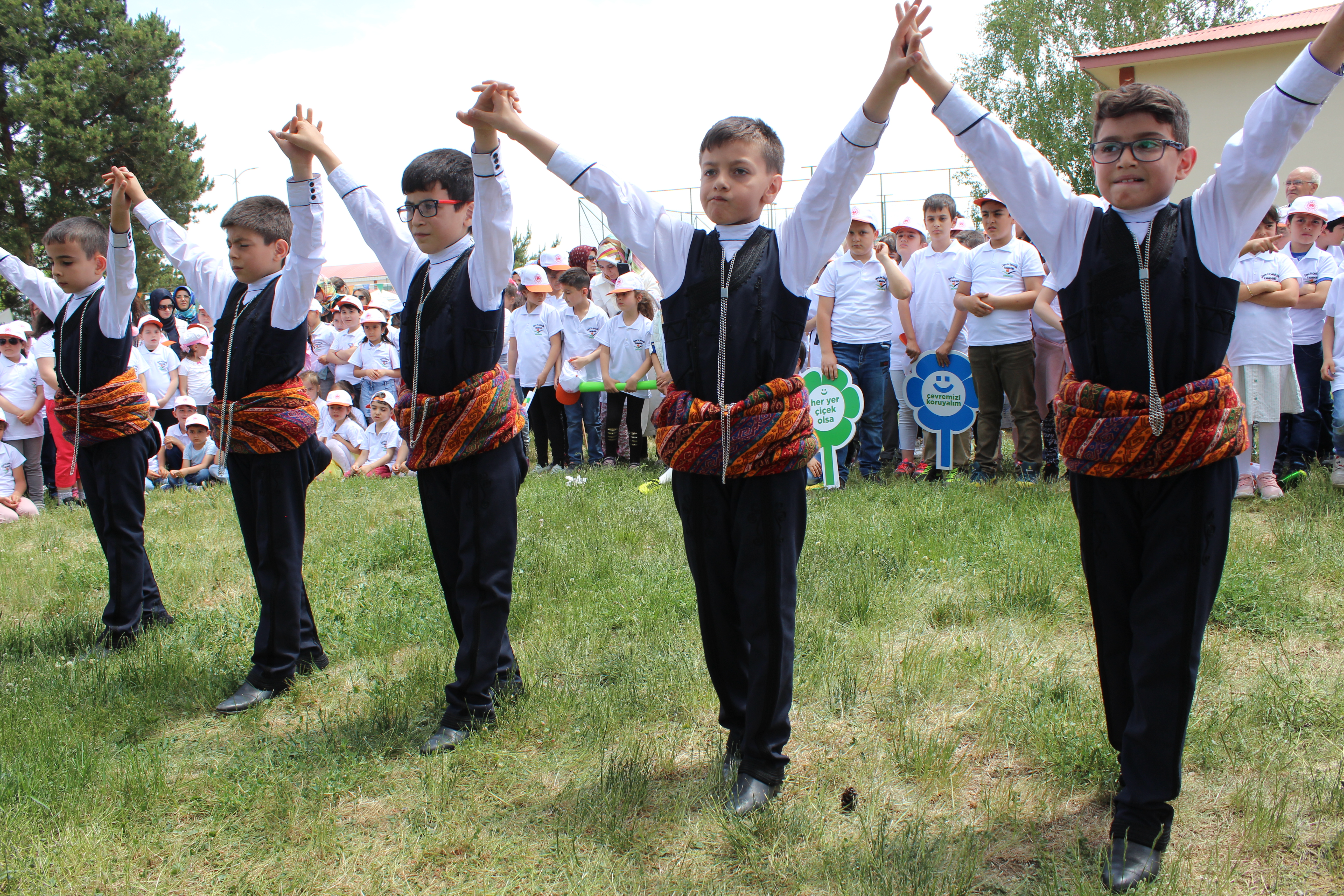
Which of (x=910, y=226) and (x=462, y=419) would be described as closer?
(x=462, y=419)

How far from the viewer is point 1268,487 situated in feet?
A: 21.9

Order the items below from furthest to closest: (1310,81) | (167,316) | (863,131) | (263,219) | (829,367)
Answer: (167,316) → (829,367) → (263,219) → (863,131) → (1310,81)

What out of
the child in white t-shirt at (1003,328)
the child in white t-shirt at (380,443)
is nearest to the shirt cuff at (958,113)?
the child in white t-shirt at (1003,328)

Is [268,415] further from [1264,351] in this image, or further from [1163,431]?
[1264,351]

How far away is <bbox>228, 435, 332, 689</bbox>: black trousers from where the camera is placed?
4344 mm

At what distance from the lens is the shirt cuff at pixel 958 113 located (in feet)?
8.87

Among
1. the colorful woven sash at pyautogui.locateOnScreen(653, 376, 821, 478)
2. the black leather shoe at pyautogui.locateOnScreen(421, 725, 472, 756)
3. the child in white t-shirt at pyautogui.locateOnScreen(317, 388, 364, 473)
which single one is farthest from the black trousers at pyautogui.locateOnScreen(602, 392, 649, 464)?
the colorful woven sash at pyautogui.locateOnScreen(653, 376, 821, 478)

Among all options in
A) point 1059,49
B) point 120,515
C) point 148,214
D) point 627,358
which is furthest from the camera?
point 1059,49

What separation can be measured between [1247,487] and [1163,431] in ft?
15.9

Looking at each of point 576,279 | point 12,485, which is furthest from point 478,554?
point 12,485

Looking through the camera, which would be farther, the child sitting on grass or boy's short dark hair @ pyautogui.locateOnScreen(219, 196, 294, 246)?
the child sitting on grass

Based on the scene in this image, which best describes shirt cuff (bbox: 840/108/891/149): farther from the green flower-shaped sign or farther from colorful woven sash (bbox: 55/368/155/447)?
the green flower-shaped sign

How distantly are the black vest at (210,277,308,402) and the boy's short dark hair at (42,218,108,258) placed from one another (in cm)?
145

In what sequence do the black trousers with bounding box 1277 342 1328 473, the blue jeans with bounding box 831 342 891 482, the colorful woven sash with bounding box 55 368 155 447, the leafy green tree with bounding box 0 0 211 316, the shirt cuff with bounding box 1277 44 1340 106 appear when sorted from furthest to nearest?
the leafy green tree with bounding box 0 0 211 316 < the blue jeans with bounding box 831 342 891 482 < the black trousers with bounding box 1277 342 1328 473 < the colorful woven sash with bounding box 55 368 155 447 < the shirt cuff with bounding box 1277 44 1340 106
